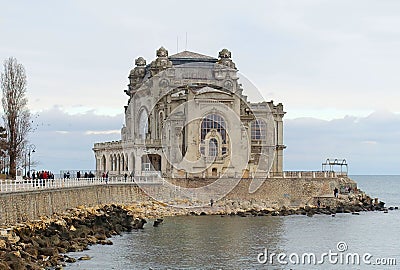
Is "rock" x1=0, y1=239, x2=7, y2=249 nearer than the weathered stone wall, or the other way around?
"rock" x1=0, y1=239, x2=7, y2=249

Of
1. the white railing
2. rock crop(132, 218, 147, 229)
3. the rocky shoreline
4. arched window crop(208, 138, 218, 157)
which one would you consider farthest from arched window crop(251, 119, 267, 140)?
rock crop(132, 218, 147, 229)

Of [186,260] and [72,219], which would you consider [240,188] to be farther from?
[186,260]

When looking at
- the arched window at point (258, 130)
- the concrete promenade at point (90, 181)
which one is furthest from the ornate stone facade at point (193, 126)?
the concrete promenade at point (90, 181)

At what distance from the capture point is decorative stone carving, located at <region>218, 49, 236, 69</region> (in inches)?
3051

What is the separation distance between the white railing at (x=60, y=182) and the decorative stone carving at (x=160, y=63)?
49.0ft

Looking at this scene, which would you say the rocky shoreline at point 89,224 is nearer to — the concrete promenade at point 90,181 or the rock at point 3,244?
the rock at point 3,244

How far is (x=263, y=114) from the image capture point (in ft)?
242

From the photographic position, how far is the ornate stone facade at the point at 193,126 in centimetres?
6738

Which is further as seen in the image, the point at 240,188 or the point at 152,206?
the point at 240,188

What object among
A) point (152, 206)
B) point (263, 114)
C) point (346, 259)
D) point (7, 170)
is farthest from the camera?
point (263, 114)

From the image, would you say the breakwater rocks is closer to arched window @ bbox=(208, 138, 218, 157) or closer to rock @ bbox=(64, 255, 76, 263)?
rock @ bbox=(64, 255, 76, 263)

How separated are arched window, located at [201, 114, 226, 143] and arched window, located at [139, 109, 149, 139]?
7.87 metres

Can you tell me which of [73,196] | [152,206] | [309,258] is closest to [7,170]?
[73,196]

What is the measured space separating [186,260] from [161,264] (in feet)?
5.09
